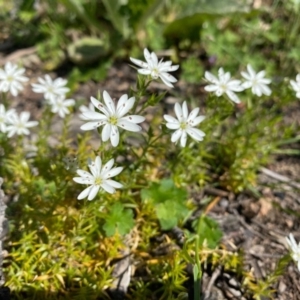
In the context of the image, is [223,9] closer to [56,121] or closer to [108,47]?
[108,47]

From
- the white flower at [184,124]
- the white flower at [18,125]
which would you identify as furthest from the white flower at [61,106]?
the white flower at [184,124]

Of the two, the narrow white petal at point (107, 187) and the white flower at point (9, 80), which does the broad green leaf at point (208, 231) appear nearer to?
the narrow white petal at point (107, 187)

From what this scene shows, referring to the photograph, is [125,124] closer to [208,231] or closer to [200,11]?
[208,231]

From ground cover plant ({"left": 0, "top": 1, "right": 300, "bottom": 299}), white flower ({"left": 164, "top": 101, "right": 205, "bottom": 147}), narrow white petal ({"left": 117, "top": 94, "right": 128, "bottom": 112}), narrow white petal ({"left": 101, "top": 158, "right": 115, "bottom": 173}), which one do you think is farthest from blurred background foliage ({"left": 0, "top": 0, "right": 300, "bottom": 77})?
narrow white petal ({"left": 101, "top": 158, "right": 115, "bottom": 173})

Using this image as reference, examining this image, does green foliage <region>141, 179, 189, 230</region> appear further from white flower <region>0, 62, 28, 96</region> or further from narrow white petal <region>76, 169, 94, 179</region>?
white flower <region>0, 62, 28, 96</region>

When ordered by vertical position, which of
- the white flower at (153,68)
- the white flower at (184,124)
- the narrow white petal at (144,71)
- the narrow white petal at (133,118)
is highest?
the white flower at (153,68)

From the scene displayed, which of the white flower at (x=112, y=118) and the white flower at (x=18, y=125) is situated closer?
the white flower at (x=112, y=118)

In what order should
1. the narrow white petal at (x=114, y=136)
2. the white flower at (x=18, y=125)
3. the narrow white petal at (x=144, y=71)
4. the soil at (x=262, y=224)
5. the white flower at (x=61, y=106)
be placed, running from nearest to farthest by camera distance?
the narrow white petal at (x=114, y=136) → the narrow white petal at (x=144, y=71) → the soil at (x=262, y=224) → the white flower at (x=18, y=125) → the white flower at (x=61, y=106)

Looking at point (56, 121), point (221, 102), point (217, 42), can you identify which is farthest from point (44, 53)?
point (221, 102)
